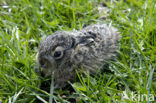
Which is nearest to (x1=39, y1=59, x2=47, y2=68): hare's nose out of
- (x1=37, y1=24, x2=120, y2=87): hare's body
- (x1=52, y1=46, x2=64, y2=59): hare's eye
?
(x1=37, y1=24, x2=120, y2=87): hare's body

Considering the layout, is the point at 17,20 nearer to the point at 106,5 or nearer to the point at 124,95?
the point at 106,5

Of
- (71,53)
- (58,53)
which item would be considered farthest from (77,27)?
(58,53)

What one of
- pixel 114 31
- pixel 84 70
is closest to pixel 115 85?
pixel 84 70

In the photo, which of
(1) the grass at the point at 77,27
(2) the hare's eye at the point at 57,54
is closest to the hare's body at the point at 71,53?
(2) the hare's eye at the point at 57,54

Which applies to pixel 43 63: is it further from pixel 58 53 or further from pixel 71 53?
pixel 71 53

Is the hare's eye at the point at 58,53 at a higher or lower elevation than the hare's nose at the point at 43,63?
higher

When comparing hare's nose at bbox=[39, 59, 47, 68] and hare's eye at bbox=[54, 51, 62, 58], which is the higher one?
hare's eye at bbox=[54, 51, 62, 58]

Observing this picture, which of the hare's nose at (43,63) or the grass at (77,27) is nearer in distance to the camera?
the grass at (77,27)

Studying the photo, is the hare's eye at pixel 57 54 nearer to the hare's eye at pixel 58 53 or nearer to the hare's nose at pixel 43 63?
the hare's eye at pixel 58 53

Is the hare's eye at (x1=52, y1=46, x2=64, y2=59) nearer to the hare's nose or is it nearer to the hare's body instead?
the hare's body
